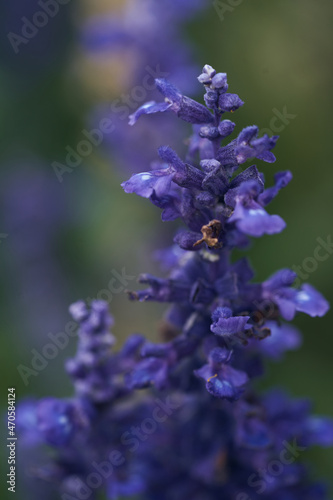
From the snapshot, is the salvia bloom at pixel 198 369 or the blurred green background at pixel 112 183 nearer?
the salvia bloom at pixel 198 369

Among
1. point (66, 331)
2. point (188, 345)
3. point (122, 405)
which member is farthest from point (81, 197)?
point (188, 345)

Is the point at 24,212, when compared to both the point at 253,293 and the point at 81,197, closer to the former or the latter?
the point at 81,197

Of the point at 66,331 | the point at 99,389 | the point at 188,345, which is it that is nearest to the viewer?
the point at 188,345

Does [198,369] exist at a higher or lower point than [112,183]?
higher

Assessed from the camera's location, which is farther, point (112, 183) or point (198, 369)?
point (112, 183)
